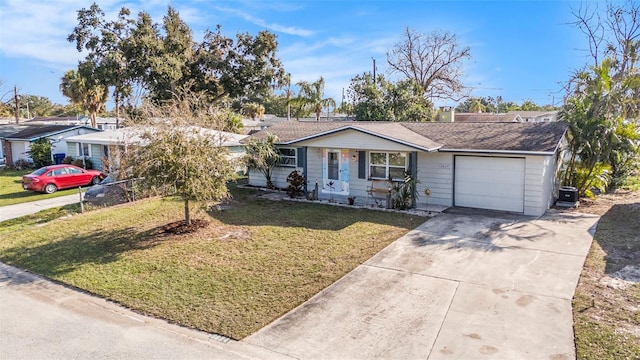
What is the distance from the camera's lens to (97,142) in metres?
24.7

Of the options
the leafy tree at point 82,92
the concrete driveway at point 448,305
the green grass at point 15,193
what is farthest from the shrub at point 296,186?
the leafy tree at point 82,92

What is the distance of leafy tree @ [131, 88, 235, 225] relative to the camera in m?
11.2

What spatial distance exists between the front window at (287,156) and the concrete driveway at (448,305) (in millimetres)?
9114

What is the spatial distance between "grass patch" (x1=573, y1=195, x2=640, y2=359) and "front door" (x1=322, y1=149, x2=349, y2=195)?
9304mm

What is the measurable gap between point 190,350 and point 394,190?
35.7 feet

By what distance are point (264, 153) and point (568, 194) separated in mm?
12248

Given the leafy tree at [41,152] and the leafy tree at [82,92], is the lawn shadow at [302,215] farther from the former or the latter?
the leafy tree at [82,92]

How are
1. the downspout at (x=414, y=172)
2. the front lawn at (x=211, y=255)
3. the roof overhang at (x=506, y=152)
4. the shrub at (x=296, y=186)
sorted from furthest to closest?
1. the shrub at (x=296, y=186)
2. the downspout at (x=414, y=172)
3. the roof overhang at (x=506, y=152)
4. the front lawn at (x=211, y=255)

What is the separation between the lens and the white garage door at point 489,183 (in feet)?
47.8

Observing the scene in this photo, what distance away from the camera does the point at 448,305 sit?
7.65m

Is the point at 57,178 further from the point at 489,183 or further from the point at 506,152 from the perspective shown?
the point at 506,152

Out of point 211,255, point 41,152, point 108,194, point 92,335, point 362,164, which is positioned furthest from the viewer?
point 41,152

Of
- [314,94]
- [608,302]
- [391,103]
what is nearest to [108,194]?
[608,302]

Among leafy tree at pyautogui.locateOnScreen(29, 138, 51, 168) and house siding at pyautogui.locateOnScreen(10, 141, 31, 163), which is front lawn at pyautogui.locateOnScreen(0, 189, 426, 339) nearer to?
leafy tree at pyautogui.locateOnScreen(29, 138, 51, 168)
